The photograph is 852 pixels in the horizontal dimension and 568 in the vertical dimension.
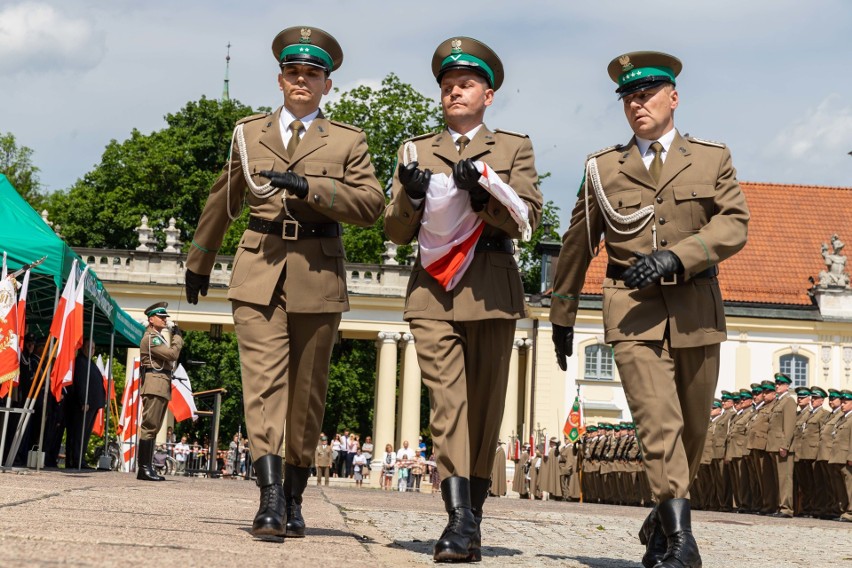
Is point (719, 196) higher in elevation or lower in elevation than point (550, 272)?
lower

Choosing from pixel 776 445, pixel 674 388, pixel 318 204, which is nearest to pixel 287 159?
pixel 318 204

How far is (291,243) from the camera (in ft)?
23.8

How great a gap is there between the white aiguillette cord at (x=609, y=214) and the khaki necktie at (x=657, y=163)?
17cm

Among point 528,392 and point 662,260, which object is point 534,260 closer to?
point 528,392

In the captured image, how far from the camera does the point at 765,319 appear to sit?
49344mm

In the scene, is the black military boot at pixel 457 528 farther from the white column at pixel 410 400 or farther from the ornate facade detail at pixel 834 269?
the ornate facade detail at pixel 834 269

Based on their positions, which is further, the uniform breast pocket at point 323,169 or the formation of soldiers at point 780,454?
the formation of soldiers at point 780,454

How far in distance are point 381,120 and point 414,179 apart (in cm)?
5075

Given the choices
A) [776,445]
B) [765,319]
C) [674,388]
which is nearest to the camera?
[674,388]

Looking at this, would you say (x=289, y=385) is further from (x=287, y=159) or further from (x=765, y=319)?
(x=765, y=319)

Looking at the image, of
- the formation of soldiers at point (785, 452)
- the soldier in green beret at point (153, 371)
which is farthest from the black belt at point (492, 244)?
the formation of soldiers at point (785, 452)

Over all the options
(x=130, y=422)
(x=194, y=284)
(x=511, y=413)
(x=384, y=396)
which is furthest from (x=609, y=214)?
(x=511, y=413)

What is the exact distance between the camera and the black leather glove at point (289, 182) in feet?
22.9

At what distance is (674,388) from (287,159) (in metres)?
2.42
